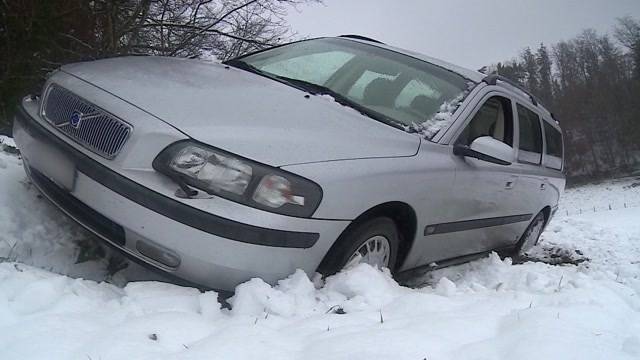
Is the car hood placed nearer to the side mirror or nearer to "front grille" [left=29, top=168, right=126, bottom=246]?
the side mirror

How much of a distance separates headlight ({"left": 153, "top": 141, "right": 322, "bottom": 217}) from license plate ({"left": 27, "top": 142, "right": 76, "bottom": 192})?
0.50 meters

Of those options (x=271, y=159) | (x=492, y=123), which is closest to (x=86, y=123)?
(x=271, y=159)

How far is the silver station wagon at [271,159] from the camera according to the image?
2203 mm

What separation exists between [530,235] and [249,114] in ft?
12.4

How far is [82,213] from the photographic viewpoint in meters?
2.39

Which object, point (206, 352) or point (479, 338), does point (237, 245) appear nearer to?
point (206, 352)

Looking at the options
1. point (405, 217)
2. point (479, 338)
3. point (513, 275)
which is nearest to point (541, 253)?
point (513, 275)

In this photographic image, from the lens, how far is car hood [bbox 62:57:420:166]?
7.61ft

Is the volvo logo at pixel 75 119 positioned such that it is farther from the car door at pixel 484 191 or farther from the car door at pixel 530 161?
the car door at pixel 530 161

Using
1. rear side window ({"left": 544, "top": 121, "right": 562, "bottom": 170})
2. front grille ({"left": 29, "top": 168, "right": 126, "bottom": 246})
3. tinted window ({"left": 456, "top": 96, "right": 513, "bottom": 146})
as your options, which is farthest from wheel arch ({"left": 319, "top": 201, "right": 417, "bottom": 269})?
rear side window ({"left": 544, "top": 121, "right": 562, "bottom": 170})

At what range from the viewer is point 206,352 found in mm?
1742

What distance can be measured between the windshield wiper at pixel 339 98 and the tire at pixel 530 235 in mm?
2529

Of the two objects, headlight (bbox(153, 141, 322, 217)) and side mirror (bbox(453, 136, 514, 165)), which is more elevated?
side mirror (bbox(453, 136, 514, 165))

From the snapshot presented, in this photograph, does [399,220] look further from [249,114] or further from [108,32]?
[108,32]
